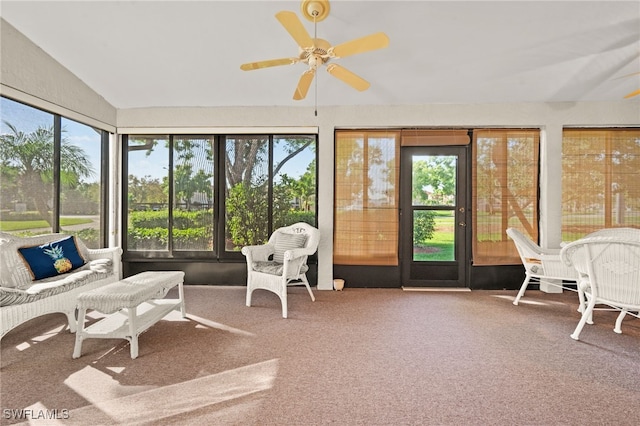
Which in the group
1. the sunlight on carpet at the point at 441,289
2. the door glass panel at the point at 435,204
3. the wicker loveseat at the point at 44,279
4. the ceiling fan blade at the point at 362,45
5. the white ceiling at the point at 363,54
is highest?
the white ceiling at the point at 363,54

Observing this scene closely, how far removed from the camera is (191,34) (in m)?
2.87

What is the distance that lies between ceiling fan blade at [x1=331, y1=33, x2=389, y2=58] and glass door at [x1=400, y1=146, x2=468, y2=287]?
7.55ft

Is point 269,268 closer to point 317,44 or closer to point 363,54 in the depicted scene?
point 317,44

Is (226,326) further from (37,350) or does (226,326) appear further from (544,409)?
(544,409)

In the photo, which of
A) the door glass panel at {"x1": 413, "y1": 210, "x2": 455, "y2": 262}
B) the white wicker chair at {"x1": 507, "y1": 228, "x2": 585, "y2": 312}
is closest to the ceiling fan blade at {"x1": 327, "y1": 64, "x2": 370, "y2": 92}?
the door glass panel at {"x1": 413, "y1": 210, "x2": 455, "y2": 262}

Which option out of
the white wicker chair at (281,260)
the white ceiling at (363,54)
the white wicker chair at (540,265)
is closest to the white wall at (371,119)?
the white ceiling at (363,54)

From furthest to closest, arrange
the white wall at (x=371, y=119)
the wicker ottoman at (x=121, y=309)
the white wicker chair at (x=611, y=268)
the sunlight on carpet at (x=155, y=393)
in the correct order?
1. the white wall at (x=371, y=119)
2. the white wicker chair at (x=611, y=268)
3. the wicker ottoman at (x=121, y=309)
4. the sunlight on carpet at (x=155, y=393)

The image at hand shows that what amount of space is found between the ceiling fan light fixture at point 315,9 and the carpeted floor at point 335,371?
2585mm

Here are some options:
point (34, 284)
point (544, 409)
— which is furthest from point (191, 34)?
point (544, 409)

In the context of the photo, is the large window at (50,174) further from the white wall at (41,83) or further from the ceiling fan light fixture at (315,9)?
the ceiling fan light fixture at (315,9)

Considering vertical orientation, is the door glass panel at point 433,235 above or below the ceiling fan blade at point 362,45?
below

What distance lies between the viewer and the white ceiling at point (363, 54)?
255 centimetres

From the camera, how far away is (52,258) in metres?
2.85

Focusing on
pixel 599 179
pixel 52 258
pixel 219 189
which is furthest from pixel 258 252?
pixel 599 179
